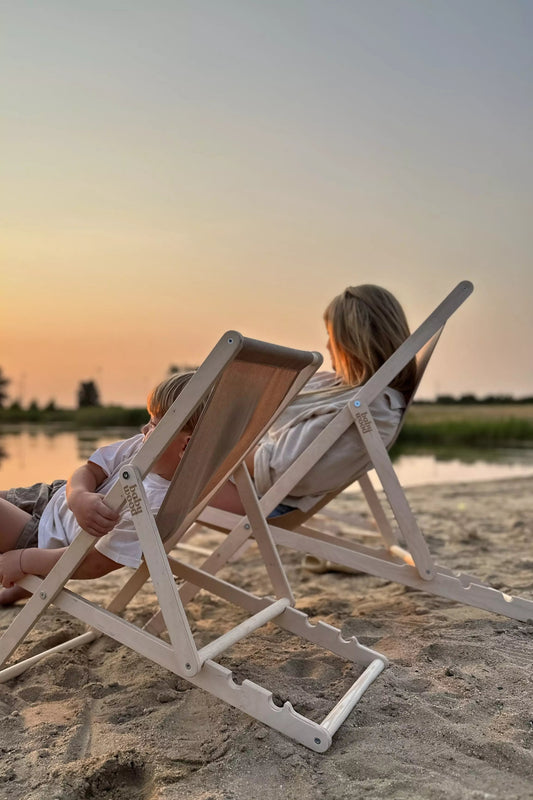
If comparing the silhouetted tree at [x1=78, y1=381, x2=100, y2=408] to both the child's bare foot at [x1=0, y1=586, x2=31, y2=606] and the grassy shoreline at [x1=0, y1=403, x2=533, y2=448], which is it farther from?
the child's bare foot at [x1=0, y1=586, x2=31, y2=606]

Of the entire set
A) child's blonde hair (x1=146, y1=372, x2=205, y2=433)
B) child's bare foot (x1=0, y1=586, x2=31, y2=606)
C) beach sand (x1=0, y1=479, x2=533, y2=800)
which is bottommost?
child's bare foot (x1=0, y1=586, x2=31, y2=606)

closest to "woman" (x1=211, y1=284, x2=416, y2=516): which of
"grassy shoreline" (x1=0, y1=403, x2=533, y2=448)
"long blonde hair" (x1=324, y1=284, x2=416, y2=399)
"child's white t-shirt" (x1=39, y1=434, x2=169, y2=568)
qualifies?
"long blonde hair" (x1=324, y1=284, x2=416, y2=399)

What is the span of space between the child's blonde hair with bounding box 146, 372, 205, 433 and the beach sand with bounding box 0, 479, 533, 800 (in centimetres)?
94

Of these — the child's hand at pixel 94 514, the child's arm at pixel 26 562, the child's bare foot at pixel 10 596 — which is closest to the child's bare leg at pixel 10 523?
the child's arm at pixel 26 562

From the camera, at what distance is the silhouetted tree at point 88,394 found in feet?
54.8

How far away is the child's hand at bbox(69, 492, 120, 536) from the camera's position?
2116 millimetres

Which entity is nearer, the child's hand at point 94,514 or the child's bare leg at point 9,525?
the child's hand at point 94,514

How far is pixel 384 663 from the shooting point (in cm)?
241

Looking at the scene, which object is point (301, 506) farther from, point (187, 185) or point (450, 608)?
point (187, 185)

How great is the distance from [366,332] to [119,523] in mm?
1501

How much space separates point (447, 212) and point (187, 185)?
11.4ft

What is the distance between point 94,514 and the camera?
2.13 meters

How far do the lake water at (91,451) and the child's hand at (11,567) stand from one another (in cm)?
572

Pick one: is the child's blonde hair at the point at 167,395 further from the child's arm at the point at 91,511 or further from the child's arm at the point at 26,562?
the child's arm at the point at 26,562
